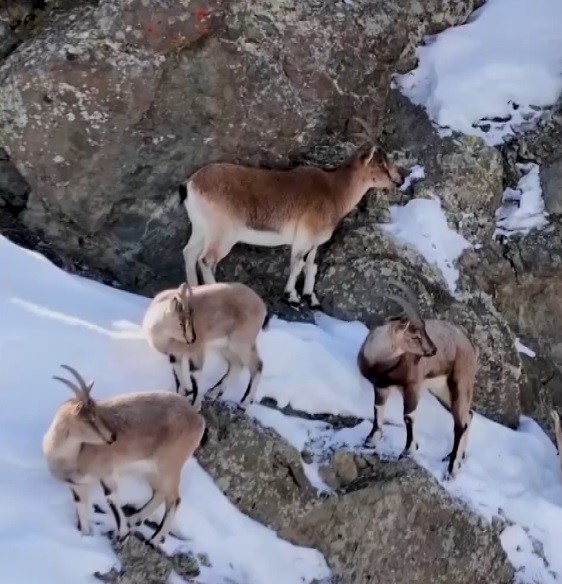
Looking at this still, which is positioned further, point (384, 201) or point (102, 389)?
point (384, 201)

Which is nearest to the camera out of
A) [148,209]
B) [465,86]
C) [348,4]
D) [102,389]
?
[102,389]

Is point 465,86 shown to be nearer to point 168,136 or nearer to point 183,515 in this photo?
point 168,136

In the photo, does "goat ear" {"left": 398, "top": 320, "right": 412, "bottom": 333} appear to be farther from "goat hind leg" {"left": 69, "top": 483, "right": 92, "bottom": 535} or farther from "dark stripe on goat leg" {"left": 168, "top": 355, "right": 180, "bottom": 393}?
"goat hind leg" {"left": 69, "top": 483, "right": 92, "bottom": 535}

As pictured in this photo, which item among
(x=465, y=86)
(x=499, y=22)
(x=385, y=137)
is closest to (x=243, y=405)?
(x=385, y=137)

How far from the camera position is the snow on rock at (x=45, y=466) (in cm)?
516

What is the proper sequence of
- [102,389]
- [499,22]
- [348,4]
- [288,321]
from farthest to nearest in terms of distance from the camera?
1. [499,22]
2. [348,4]
3. [288,321]
4. [102,389]

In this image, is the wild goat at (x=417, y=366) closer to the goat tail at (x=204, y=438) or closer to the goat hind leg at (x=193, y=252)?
the goat tail at (x=204, y=438)

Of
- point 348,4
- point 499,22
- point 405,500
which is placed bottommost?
point 405,500

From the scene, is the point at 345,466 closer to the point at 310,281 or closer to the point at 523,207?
the point at 310,281

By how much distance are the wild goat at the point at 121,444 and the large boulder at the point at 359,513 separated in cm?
80

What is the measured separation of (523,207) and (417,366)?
3.30 meters

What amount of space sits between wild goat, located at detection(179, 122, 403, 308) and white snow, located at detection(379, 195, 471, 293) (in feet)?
1.51

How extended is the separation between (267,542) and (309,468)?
0.68 m

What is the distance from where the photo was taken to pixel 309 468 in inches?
263
